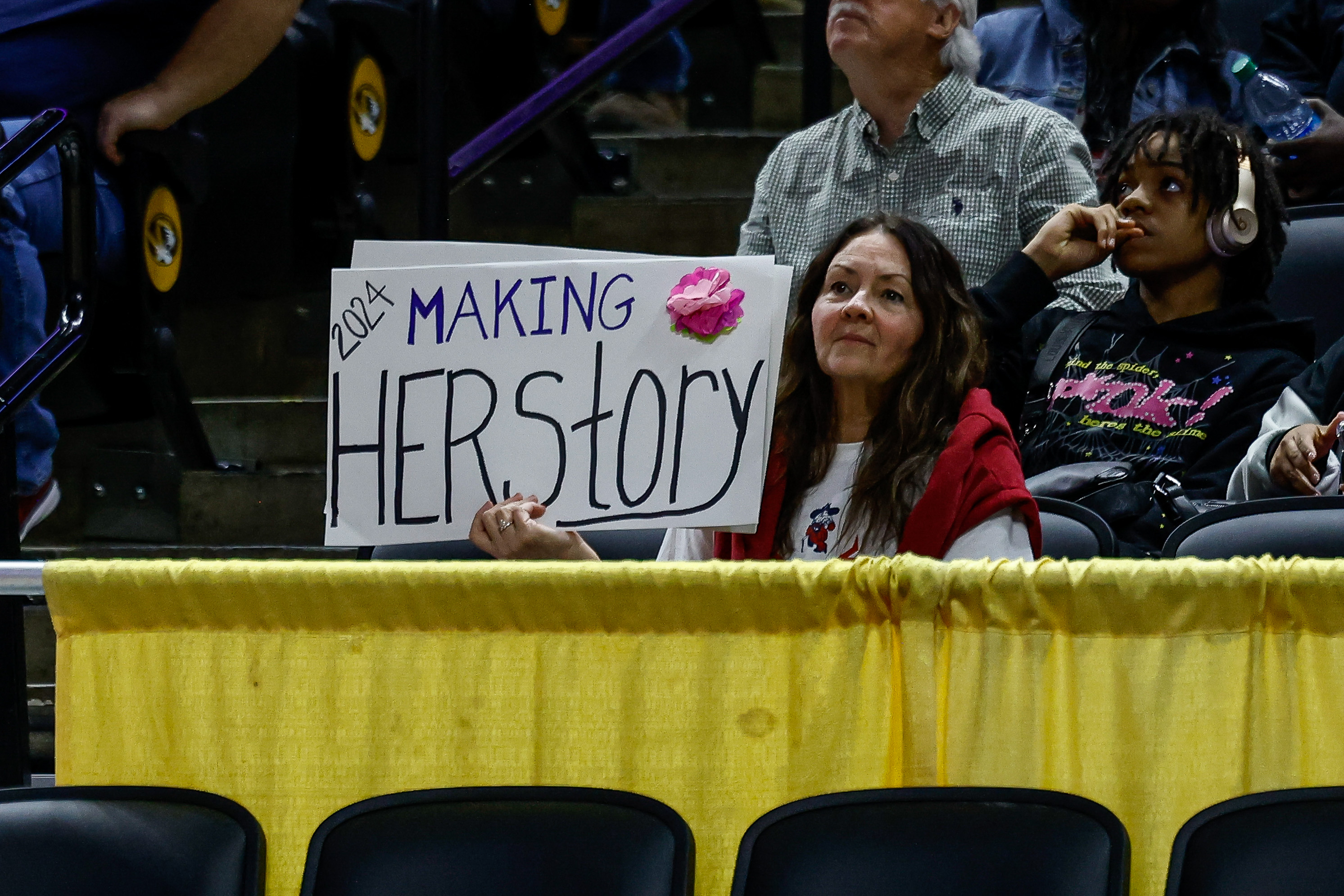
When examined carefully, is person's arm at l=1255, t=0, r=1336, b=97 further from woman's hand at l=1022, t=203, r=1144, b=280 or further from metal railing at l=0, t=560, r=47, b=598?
metal railing at l=0, t=560, r=47, b=598

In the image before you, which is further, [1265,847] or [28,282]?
[28,282]

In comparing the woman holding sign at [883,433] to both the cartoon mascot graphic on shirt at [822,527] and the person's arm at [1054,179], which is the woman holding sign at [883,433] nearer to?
the cartoon mascot graphic on shirt at [822,527]

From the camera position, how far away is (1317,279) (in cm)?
282

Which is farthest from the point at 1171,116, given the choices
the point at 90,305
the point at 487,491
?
the point at 90,305

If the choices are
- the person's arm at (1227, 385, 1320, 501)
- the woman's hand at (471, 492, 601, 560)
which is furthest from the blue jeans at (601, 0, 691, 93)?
the woman's hand at (471, 492, 601, 560)

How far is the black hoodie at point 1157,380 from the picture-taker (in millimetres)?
2277

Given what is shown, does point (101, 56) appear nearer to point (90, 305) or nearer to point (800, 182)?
point (90, 305)

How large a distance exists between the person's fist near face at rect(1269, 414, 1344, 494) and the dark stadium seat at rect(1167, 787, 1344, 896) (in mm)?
906

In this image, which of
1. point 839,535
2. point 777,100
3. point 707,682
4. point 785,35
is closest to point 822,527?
point 839,535

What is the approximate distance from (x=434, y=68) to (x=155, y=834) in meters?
2.16

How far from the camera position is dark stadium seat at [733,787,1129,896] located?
1236 millimetres

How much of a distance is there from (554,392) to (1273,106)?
6.98 ft

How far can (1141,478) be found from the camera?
7.36 ft

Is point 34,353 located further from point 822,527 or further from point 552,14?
point 552,14
